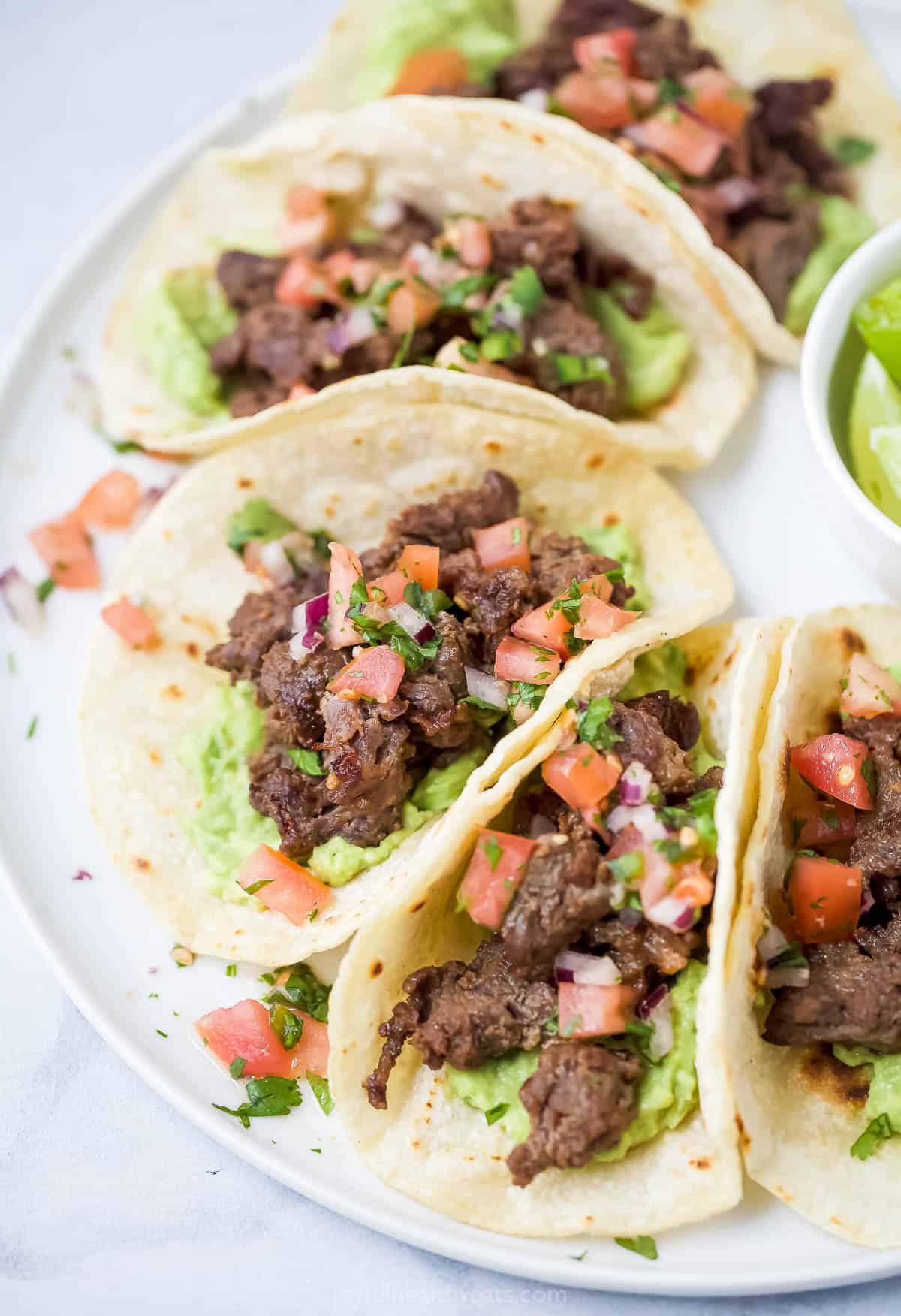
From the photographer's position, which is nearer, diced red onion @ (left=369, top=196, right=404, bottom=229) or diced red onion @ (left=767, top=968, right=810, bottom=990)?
diced red onion @ (left=767, top=968, right=810, bottom=990)

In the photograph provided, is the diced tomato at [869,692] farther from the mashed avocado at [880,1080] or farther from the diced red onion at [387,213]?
the diced red onion at [387,213]

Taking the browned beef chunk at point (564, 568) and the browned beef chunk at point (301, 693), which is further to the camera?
the browned beef chunk at point (564, 568)

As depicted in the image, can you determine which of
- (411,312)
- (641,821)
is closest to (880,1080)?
(641,821)

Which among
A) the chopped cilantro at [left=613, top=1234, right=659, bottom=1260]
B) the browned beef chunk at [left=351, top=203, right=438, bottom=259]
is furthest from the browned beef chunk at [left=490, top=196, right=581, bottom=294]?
the chopped cilantro at [left=613, top=1234, right=659, bottom=1260]

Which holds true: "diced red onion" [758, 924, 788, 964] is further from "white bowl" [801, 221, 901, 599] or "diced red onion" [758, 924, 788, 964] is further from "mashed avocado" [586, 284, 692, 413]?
"mashed avocado" [586, 284, 692, 413]

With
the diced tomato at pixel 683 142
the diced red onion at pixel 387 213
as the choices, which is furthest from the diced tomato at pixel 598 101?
the diced red onion at pixel 387 213

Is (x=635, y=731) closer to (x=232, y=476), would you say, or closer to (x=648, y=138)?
(x=232, y=476)
